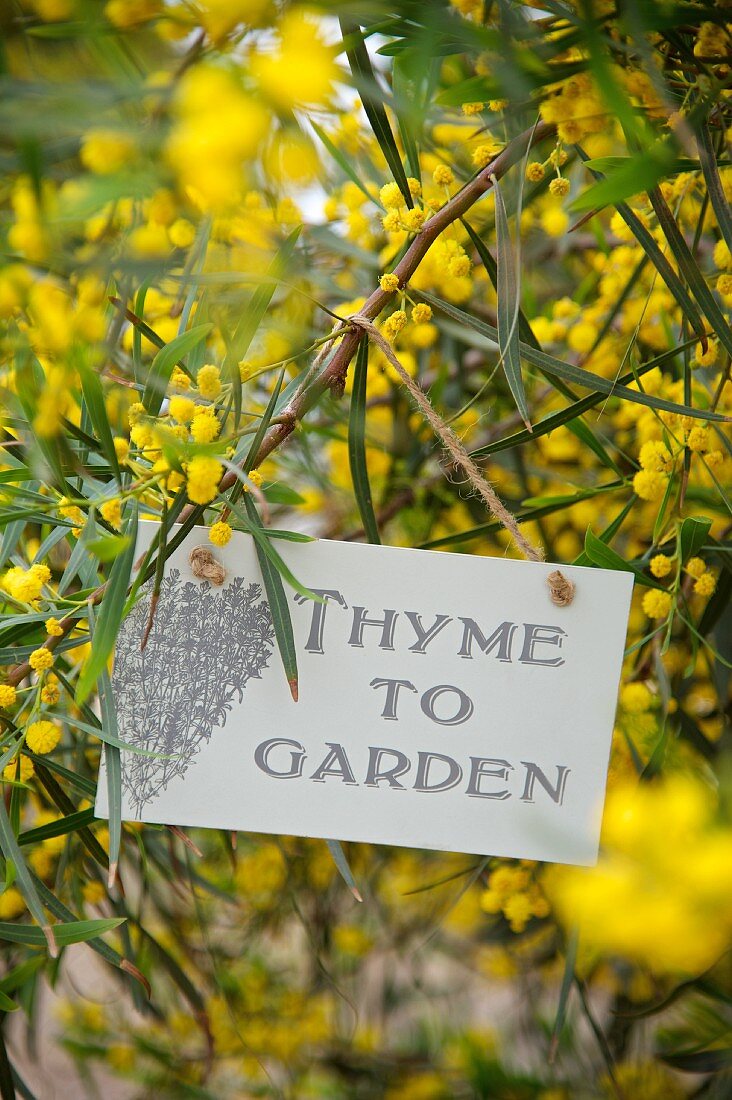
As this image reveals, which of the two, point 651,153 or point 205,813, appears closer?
point 651,153

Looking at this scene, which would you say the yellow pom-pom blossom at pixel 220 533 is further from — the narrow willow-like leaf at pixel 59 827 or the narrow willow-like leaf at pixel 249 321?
the narrow willow-like leaf at pixel 59 827

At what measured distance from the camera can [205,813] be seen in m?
0.54

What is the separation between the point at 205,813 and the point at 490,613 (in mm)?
226

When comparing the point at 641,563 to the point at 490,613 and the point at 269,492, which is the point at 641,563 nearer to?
the point at 490,613

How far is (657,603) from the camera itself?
62 centimetres

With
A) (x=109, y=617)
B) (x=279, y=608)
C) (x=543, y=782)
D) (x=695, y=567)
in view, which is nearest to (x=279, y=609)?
(x=279, y=608)

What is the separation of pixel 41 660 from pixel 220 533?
0.14m

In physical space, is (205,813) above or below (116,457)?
below

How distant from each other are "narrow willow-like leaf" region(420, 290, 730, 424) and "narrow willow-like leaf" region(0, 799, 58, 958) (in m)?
0.44

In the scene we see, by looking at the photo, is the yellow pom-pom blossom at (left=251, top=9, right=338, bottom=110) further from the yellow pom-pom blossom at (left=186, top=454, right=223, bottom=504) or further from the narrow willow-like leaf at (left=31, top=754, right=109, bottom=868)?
the narrow willow-like leaf at (left=31, top=754, right=109, bottom=868)

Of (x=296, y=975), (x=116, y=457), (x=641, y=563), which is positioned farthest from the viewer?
(x=296, y=975)

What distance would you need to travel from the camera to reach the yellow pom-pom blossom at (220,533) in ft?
1.69

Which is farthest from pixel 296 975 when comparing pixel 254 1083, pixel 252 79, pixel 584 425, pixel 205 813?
pixel 252 79

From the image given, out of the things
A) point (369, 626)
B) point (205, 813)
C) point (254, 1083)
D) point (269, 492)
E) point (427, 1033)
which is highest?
point (269, 492)
